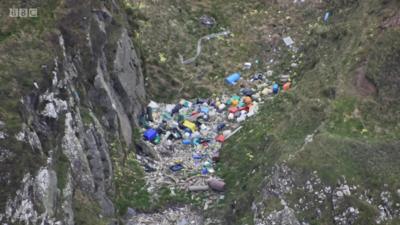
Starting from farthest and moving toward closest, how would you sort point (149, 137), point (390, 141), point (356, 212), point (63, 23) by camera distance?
point (149, 137) < point (63, 23) < point (390, 141) < point (356, 212)

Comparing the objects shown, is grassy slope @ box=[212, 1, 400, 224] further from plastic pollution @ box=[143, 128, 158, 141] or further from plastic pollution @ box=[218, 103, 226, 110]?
plastic pollution @ box=[143, 128, 158, 141]

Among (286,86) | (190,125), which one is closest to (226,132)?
(190,125)

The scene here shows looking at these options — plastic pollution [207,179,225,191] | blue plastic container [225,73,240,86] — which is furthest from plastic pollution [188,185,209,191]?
blue plastic container [225,73,240,86]

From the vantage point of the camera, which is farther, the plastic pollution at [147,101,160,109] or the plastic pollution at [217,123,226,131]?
the plastic pollution at [147,101,160,109]

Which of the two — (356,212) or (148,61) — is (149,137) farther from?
(356,212)

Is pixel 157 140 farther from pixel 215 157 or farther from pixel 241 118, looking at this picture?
pixel 241 118

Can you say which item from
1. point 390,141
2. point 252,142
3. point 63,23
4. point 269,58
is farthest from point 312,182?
point 269,58
